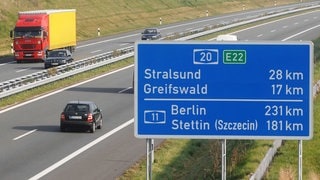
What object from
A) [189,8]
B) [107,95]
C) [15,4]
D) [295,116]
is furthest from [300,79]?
[189,8]

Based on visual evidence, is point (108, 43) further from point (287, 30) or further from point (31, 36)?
point (287, 30)

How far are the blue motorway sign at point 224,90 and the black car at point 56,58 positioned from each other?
45786 millimetres

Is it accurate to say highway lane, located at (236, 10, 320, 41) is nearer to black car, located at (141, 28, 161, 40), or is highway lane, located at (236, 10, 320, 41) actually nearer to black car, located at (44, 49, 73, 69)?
black car, located at (141, 28, 161, 40)

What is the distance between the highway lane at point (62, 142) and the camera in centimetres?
2716

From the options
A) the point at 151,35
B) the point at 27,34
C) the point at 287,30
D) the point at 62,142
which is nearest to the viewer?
the point at 62,142

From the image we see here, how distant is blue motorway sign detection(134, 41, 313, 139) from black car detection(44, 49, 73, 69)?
4579 centimetres

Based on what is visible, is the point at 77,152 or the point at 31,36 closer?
the point at 77,152

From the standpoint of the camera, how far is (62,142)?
1278 inches

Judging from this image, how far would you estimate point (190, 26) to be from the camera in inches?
3875

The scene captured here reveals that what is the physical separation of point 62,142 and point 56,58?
27.2m

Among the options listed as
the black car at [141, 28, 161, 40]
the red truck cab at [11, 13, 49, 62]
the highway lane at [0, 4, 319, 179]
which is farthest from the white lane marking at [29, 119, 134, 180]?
the black car at [141, 28, 161, 40]

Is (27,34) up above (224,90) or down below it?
above

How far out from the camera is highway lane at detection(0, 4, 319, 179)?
2716 cm

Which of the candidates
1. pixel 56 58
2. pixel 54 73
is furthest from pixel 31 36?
pixel 54 73
